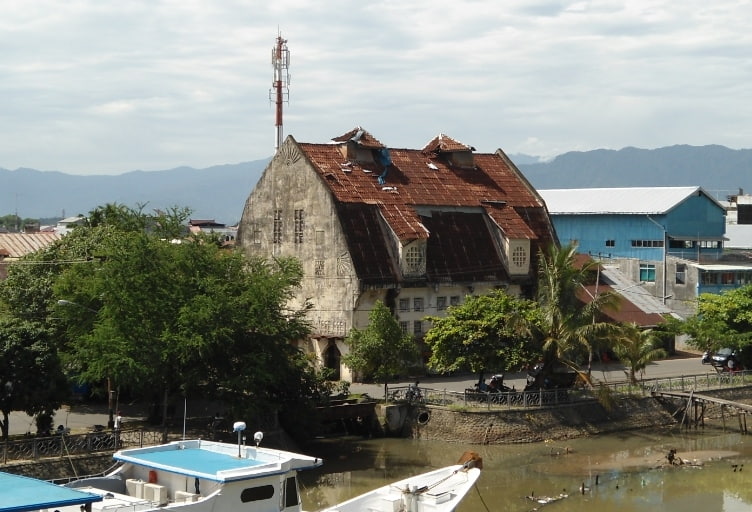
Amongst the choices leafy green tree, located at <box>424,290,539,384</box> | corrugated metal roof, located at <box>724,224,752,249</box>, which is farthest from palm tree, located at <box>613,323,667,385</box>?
corrugated metal roof, located at <box>724,224,752,249</box>

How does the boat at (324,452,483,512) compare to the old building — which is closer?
the boat at (324,452,483,512)

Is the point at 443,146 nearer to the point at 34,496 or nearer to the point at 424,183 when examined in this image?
the point at 424,183

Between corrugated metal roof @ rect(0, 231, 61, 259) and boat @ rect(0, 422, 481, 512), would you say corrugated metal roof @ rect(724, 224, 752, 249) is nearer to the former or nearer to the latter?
corrugated metal roof @ rect(0, 231, 61, 259)

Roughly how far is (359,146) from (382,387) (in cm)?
1471

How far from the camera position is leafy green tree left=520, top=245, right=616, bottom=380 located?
50.1 m

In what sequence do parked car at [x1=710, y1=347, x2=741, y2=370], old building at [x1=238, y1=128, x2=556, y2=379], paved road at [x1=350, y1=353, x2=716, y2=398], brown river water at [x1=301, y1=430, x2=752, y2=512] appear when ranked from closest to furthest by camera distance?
brown river water at [x1=301, y1=430, x2=752, y2=512], paved road at [x1=350, y1=353, x2=716, y2=398], old building at [x1=238, y1=128, x2=556, y2=379], parked car at [x1=710, y1=347, x2=741, y2=370]

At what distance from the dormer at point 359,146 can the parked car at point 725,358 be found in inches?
844

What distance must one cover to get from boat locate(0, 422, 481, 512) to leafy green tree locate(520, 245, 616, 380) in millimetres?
18020

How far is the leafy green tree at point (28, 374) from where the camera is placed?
125 ft

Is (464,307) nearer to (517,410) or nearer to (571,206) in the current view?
(517,410)

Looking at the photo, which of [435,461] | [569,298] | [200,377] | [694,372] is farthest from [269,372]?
[694,372]

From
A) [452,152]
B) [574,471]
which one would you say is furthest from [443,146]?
[574,471]

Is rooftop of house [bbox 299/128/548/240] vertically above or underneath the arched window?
above

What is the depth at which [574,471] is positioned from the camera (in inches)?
1759
